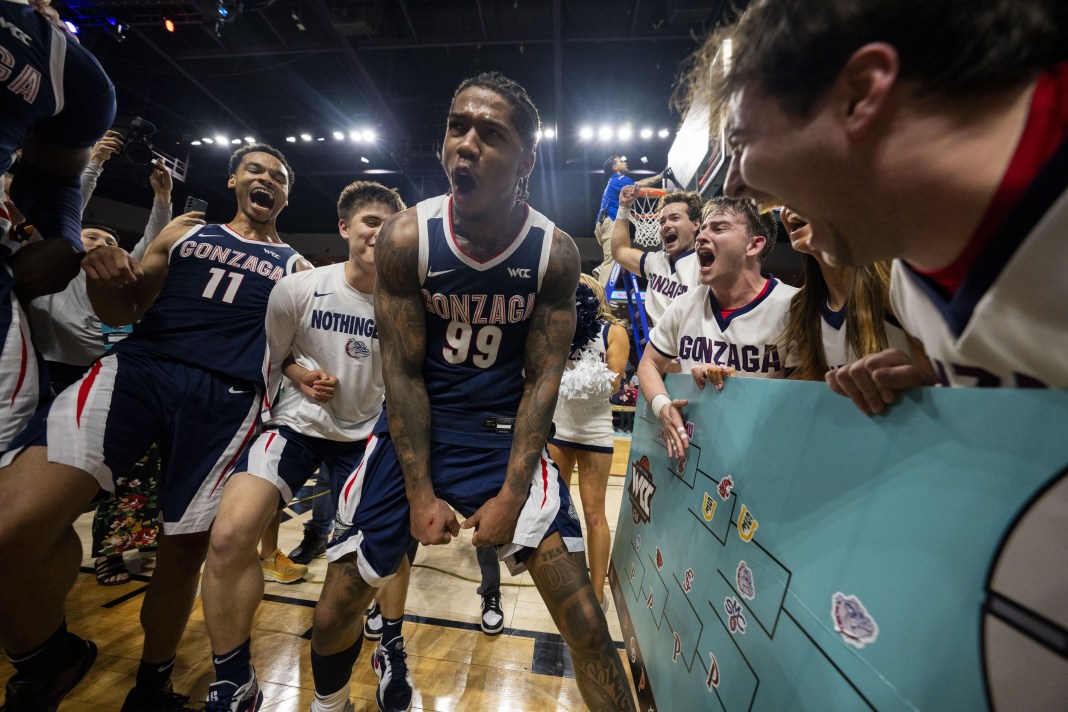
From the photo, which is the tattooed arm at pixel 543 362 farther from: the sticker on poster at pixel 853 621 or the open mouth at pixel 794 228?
the sticker on poster at pixel 853 621

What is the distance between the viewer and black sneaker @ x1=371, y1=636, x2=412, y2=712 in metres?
1.82

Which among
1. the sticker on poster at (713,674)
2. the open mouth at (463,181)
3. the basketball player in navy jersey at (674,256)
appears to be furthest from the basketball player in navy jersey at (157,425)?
the basketball player in navy jersey at (674,256)

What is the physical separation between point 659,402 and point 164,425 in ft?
7.60

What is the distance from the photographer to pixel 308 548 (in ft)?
10.6

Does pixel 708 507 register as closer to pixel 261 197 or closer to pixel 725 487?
pixel 725 487

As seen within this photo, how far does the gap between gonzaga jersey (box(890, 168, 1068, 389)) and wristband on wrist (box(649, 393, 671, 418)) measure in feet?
4.49

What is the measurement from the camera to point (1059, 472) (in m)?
0.51

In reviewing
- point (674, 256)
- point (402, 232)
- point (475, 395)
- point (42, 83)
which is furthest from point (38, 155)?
point (674, 256)

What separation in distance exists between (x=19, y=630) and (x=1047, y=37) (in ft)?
9.88

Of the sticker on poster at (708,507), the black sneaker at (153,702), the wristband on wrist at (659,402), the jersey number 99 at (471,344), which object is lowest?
the black sneaker at (153,702)

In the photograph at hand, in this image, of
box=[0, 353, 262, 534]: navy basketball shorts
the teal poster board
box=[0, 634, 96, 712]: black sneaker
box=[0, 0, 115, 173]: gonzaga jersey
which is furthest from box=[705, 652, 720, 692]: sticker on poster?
box=[0, 0, 115, 173]: gonzaga jersey

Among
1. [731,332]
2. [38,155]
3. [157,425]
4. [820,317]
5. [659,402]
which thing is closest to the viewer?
[820,317]

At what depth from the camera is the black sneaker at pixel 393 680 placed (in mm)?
1818

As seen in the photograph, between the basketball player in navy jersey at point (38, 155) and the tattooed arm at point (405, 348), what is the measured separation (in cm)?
116
